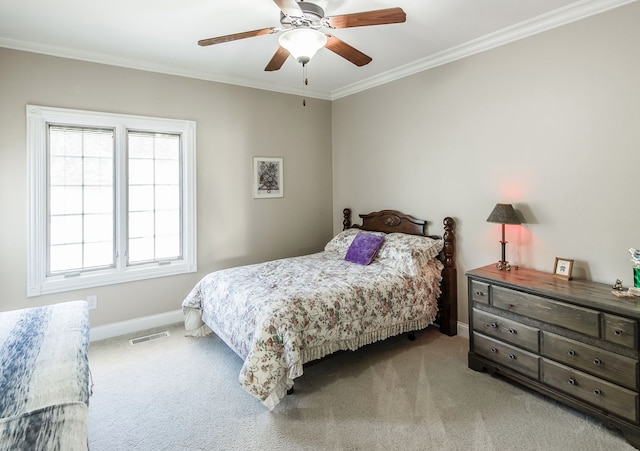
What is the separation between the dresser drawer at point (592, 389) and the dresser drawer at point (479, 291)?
541 millimetres

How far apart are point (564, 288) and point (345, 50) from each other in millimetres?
2176

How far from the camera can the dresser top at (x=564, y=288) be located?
2.04 m

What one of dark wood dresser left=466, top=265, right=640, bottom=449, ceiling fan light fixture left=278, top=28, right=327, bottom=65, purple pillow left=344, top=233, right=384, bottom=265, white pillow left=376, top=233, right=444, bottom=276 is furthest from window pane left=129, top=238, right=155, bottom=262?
dark wood dresser left=466, top=265, right=640, bottom=449

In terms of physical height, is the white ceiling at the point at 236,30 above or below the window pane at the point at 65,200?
above

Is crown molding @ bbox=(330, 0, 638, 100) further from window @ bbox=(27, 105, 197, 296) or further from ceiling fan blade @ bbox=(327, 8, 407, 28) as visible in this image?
window @ bbox=(27, 105, 197, 296)

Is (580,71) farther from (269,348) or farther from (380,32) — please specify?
(269,348)

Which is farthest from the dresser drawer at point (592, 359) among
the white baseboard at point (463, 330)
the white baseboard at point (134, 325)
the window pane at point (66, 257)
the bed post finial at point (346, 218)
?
the window pane at point (66, 257)

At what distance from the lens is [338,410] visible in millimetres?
2318

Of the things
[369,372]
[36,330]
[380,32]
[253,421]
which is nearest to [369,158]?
[380,32]

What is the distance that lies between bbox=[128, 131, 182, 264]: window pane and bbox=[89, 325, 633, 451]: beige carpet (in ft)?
3.71

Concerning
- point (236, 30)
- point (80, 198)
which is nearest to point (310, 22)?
point (236, 30)

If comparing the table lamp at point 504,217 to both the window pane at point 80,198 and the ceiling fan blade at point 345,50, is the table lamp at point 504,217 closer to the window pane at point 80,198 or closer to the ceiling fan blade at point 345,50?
the ceiling fan blade at point 345,50

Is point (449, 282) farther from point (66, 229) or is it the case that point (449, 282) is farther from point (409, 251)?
point (66, 229)

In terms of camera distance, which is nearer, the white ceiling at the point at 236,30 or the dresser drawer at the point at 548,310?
the dresser drawer at the point at 548,310
